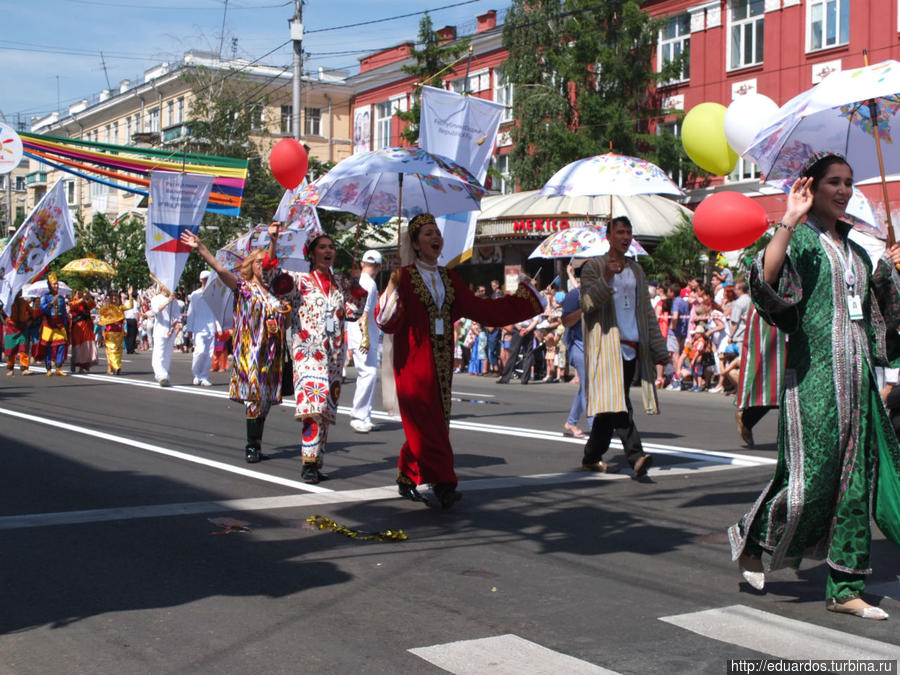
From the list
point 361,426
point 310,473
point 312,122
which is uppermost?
point 312,122

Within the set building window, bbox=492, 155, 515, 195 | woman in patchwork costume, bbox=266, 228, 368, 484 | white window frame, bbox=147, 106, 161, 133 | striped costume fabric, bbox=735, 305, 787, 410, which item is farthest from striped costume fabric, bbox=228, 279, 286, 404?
white window frame, bbox=147, 106, 161, 133

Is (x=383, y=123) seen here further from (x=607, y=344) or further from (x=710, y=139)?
(x=607, y=344)

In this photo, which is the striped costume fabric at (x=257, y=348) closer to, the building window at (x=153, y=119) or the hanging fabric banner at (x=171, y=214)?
the hanging fabric banner at (x=171, y=214)

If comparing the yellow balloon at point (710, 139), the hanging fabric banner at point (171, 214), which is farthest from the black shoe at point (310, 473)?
the yellow balloon at point (710, 139)

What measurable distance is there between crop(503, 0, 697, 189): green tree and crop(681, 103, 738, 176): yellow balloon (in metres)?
21.7

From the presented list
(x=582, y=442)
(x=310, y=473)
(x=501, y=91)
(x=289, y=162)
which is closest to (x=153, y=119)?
(x=501, y=91)

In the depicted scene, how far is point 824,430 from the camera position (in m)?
4.78

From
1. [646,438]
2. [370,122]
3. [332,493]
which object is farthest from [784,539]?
[370,122]

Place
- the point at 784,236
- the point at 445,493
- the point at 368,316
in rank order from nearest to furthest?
the point at 784,236 → the point at 445,493 → the point at 368,316

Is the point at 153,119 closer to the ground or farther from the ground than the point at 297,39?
farther from the ground

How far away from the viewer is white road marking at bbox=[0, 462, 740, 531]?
6.73 metres

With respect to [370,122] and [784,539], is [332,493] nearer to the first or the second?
[784,539]

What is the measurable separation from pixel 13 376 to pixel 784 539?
62.0 feet

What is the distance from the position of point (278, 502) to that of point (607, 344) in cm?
275
